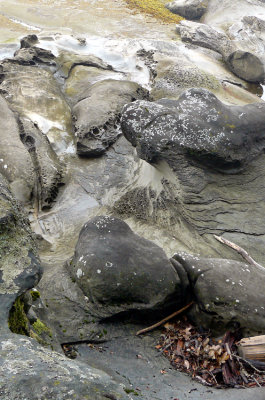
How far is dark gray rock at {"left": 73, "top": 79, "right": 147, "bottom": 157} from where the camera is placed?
8109 millimetres

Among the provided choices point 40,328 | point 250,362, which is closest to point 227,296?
point 250,362

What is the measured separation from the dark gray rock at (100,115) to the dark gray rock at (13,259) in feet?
14.9

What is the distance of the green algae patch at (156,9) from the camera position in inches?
629

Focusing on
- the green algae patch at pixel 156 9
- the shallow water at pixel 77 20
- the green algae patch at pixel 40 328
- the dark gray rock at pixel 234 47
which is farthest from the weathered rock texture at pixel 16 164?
the green algae patch at pixel 156 9

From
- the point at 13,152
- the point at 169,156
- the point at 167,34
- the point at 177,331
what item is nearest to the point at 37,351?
the point at 177,331

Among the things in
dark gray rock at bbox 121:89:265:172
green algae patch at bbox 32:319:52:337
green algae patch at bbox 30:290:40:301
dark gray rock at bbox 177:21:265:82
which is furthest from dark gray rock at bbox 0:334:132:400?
dark gray rock at bbox 177:21:265:82

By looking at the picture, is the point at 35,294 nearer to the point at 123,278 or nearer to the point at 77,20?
the point at 123,278

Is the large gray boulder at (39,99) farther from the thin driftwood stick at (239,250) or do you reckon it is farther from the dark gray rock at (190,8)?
the dark gray rock at (190,8)

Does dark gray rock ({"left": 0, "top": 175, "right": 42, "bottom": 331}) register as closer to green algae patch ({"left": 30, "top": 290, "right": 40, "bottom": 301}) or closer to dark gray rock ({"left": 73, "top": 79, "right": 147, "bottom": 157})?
green algae patch ({"left": 30, "top": 290, "right": 40, "bottom": 301})

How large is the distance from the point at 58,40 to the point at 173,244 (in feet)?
30.6

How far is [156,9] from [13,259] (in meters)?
15.9

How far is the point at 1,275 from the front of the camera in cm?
316

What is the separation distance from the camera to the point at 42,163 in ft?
24.3

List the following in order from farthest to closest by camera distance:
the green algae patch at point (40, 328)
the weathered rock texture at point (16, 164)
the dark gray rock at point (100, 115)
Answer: the dark gray rock at point (100, 115), the weathered rock texture at point (16, 164), the green algae patch at point (40, 328)
